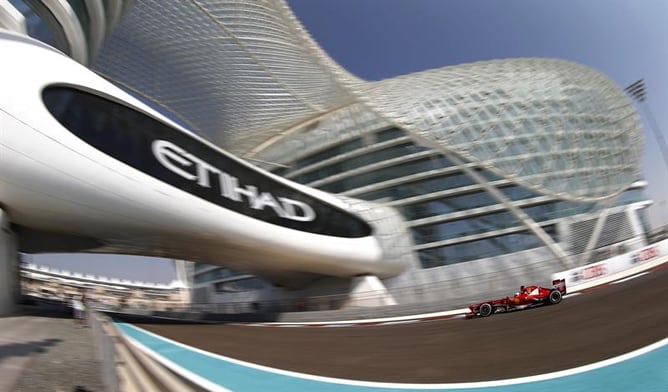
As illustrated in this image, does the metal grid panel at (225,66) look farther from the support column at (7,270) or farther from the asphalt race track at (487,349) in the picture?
the asphalt race track at (487,349)

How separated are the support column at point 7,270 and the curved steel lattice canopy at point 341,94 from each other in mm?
17656

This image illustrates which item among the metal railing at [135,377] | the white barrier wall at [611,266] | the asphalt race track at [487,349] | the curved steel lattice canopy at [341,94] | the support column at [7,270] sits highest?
the curved steel lattice canopy at [341,94]

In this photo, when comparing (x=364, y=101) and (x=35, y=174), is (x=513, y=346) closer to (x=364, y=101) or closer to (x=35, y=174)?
(x=35, y=174)

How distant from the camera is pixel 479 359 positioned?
6195 mm

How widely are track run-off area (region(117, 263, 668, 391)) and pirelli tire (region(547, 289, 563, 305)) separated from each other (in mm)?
3784

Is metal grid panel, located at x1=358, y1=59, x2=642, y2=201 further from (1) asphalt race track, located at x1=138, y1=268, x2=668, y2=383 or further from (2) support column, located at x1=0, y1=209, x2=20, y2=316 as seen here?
(2) support column, located at x1=0, y1=209, x2=20, y2=316

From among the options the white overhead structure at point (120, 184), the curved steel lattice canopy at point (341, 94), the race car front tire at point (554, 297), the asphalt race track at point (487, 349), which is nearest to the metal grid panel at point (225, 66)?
the curved steel lattice canopy at point (341, 94)

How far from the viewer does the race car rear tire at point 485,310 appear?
13703mm

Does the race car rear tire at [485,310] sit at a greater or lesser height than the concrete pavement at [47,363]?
lesser

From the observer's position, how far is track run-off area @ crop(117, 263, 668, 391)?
181 inches

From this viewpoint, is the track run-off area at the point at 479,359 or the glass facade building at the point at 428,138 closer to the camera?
the track run-off area at the point at 479,359

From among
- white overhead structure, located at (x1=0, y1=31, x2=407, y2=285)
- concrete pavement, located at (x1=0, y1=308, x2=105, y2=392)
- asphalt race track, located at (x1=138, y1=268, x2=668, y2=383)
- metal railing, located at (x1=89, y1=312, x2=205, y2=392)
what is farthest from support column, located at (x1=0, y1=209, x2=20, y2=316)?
metal railing, located at (x1=89, y1=312, x2=205, y2=392)

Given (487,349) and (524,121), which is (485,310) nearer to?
(487,349)

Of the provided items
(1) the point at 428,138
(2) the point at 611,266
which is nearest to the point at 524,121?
(1) the point at 428,138
